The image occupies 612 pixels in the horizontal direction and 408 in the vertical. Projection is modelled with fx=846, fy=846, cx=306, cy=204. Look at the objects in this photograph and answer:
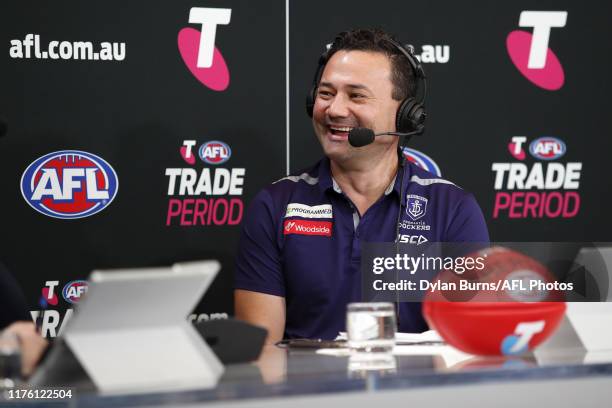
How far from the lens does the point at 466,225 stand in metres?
2.57

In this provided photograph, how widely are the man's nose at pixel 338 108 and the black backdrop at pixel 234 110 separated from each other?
526 mm

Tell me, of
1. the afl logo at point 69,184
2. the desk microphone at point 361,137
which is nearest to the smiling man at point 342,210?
the desk microphone at point 361,137

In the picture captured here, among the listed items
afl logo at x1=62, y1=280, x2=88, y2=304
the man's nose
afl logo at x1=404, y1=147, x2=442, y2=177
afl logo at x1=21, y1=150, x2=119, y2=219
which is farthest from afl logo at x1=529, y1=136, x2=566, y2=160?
afl logo at x1=62, y1=280, x2=88, y2=304

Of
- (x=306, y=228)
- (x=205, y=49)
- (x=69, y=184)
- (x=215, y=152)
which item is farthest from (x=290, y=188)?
(x=69, y=184)

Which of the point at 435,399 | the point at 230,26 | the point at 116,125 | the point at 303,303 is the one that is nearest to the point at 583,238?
the point at 303,303

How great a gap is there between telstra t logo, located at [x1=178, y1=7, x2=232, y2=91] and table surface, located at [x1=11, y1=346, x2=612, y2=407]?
5.49ft

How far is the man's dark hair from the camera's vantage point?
264 cm

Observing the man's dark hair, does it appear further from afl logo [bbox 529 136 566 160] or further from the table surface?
the table surface

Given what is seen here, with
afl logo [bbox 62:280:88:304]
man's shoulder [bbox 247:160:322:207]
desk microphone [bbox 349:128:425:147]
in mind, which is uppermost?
desk microphone [bbox 349:128:425:147]

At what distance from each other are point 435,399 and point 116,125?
78.8 inches

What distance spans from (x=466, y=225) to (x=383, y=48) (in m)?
0.61

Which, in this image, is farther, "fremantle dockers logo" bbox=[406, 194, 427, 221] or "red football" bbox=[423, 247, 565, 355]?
"fremantle dockers logo" bbox=[406, 194, 427, 221]

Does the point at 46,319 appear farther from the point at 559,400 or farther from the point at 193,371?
the point at 559,400

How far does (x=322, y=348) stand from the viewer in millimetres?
1707
